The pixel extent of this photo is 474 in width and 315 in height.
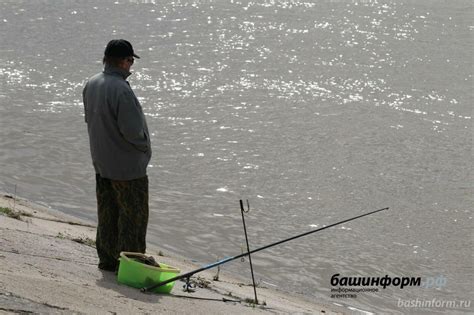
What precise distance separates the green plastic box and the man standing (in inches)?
9.2

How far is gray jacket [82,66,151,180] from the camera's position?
5.10 m

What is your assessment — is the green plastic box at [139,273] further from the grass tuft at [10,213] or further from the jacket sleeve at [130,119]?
the grass tuft at [10,213]

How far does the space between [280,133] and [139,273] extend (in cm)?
728

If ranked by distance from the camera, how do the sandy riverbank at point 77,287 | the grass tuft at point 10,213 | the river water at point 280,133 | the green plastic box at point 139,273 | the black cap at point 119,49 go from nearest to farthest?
the sandy riverbank at point 77,287
the green plastic box at point 139,273
the black cap at point 119,49
the grass tuft at point 10,213
the river water at point 280,133

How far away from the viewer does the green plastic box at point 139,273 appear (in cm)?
505

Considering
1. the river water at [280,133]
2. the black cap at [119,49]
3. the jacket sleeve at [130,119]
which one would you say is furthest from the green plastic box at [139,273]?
the river water at [280,133]

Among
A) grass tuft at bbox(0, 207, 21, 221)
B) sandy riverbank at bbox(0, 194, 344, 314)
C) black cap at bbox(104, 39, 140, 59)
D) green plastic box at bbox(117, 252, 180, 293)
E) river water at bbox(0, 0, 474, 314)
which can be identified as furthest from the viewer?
river water at bbox(0, 0, 474, 314)

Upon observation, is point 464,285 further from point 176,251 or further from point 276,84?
point 276,84

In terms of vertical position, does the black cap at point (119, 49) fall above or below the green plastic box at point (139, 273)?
above

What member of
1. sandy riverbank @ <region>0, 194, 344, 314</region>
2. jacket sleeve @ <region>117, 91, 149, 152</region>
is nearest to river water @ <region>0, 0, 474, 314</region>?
sandy riverbank @ <region>0, 194, 344, 314</region>

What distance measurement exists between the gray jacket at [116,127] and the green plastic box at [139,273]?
48 centimetres

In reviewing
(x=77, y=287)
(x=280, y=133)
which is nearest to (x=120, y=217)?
(x=77, y=287)

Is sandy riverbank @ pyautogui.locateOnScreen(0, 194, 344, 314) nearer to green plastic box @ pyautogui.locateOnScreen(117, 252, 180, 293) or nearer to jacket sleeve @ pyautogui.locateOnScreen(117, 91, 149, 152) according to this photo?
green plastic box @ pyautogui.locateOnScreen(117, 252, 180, 293)

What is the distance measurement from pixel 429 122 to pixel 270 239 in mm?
5196
